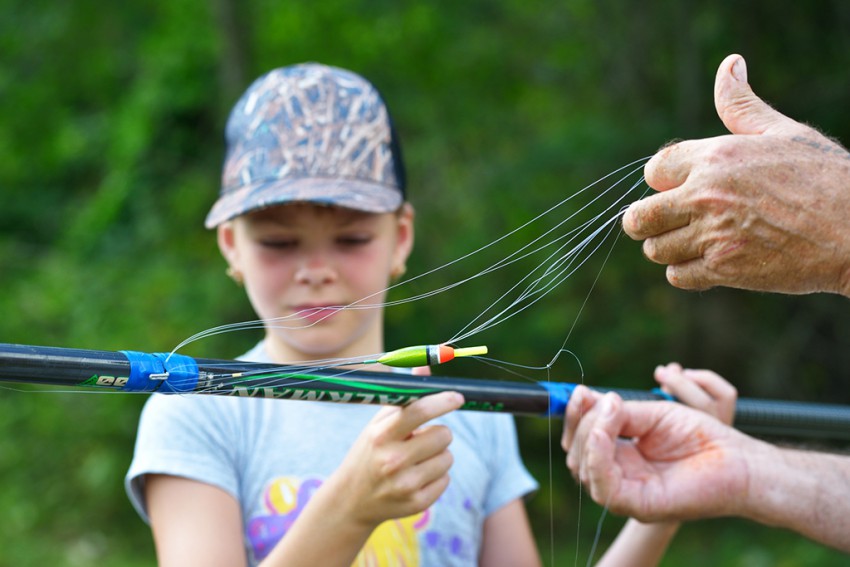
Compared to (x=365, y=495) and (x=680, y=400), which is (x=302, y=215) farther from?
(x=680, y=400)

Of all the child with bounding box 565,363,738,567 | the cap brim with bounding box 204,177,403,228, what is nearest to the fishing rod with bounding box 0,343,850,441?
the child with bounding box 565,363,738,567

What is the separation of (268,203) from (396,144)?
481 mm

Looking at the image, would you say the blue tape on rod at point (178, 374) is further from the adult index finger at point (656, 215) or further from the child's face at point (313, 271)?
the adult index finger at point (656, 215)

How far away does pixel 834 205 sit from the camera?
1.69m

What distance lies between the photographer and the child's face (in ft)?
7.47

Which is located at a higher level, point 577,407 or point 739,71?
point 739,71

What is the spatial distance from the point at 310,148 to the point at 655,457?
114cm

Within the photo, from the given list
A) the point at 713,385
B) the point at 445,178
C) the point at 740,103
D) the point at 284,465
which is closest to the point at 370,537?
the point at 284,465

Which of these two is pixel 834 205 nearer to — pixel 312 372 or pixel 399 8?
pixel 312 372

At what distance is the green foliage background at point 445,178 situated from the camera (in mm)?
6672

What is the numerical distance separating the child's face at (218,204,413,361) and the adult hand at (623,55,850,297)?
30.1 inches

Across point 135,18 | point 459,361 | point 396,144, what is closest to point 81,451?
point 459,361

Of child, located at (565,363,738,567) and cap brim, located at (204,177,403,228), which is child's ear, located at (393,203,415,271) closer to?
cap brim, located at (204,177,403,228)

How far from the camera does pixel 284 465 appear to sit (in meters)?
2.22
